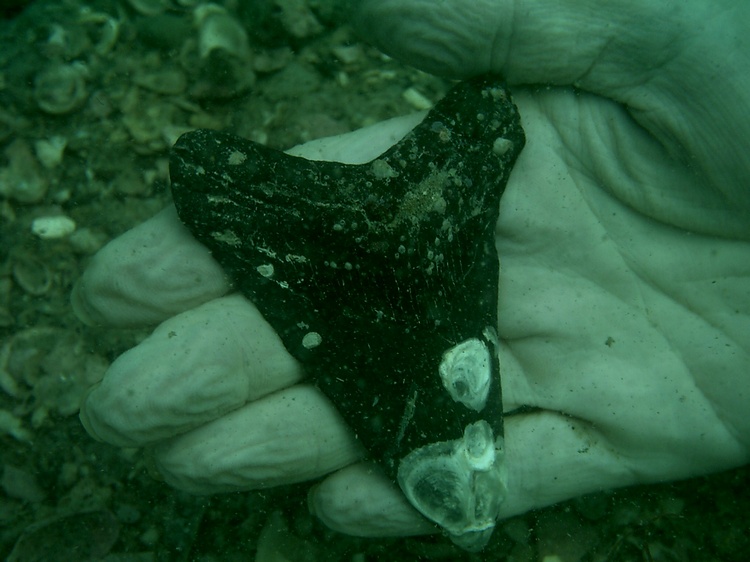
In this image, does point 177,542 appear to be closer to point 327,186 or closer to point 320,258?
point 320,258

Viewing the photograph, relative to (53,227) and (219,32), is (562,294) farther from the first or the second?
(53,227)

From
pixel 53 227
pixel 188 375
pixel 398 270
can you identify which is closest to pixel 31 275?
pixel 53 227

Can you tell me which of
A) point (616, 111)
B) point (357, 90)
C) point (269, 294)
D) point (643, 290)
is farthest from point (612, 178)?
point (357, 90)

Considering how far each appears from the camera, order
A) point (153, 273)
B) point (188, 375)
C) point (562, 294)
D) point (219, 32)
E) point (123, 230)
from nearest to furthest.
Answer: point (188, 375), point (153, 273), point (562, 294), point (123, 230), point (219, 32)

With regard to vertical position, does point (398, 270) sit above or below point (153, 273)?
above

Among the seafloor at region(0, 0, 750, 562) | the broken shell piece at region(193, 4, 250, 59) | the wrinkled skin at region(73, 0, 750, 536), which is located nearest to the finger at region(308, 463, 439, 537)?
the wrinkled skin at region(73, 0, 750, 536)

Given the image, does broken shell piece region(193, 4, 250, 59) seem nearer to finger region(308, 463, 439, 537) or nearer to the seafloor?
the seafloor

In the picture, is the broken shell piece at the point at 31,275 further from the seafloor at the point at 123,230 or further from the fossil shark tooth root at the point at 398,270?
the fossil shark tooth root at the point at 398,270
